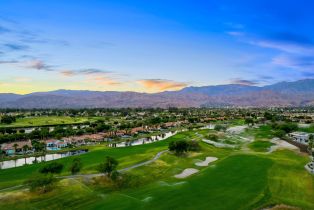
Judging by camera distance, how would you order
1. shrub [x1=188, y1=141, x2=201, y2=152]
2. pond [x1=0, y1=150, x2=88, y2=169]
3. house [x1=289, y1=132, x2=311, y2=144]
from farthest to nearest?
house [x1=289, y1=132, x2=311, y2=144] → shrub [x1=188, y1=141, x2=201, y2=152] → pond [x1=0, y1=150, x2=88, y2=169]

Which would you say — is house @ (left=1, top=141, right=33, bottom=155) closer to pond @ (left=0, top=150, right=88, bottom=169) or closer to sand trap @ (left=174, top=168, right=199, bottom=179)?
pond @ (left=0, top=150, right=88, bottom=169)

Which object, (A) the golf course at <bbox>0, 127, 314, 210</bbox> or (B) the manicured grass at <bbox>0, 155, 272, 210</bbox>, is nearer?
(B) the manicured grass at <bbox>0, 155, 272, 210</bbox>

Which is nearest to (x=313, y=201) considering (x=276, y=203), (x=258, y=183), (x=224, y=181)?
(x=276, y=203)

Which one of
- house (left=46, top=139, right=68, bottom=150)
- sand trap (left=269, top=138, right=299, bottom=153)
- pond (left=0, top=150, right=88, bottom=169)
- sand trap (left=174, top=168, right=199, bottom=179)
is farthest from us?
house (left=46, top=139, right=68, bottom=150)

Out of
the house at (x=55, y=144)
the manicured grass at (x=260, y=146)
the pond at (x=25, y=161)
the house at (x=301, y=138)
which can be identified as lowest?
the pond at (x=25, y=161)

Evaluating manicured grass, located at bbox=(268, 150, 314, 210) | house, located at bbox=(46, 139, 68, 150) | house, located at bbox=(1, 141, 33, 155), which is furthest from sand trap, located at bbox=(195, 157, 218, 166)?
house, located at bbox=(1, 141, 33, 155)

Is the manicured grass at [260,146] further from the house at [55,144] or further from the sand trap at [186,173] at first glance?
the house at [55,144]

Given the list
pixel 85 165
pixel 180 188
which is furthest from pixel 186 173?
pixel 85 165

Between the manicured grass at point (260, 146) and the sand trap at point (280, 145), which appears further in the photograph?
the sand trap at point (280, 145)

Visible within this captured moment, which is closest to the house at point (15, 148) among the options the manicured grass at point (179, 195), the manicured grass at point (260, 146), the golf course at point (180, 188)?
the golf course at point (180, 188)

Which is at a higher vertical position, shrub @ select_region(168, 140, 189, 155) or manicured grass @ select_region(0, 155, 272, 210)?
shrub @ select_region(168, 140, 189, 155)
